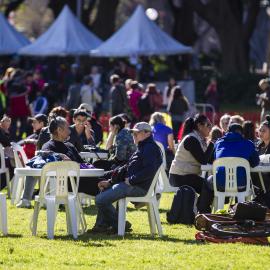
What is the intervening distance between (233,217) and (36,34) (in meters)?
84.3

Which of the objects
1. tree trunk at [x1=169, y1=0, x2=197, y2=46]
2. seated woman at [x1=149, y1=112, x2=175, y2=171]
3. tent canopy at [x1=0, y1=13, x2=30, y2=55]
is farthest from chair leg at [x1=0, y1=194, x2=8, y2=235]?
tree trunk at [x1=169, y1=0, x2=197, y2=46]

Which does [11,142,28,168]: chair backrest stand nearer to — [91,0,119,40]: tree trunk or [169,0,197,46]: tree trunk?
[91,0,119,40]: tree trunk

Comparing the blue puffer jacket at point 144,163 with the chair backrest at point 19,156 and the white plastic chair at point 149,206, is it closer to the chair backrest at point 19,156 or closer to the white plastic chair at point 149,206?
the white plastic chair at point 149,206

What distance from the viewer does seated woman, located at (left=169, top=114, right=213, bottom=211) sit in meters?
14.9

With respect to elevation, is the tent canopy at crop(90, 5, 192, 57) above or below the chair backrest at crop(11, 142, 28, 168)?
above

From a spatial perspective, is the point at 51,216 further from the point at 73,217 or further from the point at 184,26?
the point at 184,26

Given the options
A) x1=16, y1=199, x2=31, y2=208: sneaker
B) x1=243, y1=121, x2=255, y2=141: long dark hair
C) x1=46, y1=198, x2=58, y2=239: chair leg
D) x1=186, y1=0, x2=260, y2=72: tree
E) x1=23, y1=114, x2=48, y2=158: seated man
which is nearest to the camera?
x1=46, y1=198, x2=58, y2=239: chair leg

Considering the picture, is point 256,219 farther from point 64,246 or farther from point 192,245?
point 64,246

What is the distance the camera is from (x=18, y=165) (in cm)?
1700

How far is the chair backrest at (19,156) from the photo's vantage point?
672 inches

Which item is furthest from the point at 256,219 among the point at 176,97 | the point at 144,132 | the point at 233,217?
the point at 176,97

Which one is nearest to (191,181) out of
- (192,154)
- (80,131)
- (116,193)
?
(192,154)

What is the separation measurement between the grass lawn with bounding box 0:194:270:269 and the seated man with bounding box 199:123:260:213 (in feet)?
3.08

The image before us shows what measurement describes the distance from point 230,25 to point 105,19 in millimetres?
6887
